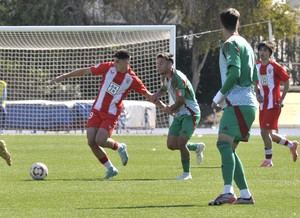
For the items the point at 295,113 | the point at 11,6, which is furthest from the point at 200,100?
the point at 11,6

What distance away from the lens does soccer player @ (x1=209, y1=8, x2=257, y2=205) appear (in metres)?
10.9

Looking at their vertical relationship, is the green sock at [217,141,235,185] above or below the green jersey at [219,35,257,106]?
below

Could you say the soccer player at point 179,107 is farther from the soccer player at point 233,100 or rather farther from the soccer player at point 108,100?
the soccer player at point 233,100

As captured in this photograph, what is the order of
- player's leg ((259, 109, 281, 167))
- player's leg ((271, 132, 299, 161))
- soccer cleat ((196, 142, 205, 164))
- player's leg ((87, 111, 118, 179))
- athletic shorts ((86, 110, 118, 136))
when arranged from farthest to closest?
player's leg ((271, 132, 299, 161)), player's leg ((259, 109, 281, 167)), soccer cleat ((196, 142, 205, 164)), athletic shorts ((86, 110, 118, 136)), player's leg ((87, 111, 118, 179))

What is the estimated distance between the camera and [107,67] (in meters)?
15.5

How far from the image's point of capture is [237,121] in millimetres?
11109

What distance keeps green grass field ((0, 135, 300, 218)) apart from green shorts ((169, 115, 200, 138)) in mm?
726

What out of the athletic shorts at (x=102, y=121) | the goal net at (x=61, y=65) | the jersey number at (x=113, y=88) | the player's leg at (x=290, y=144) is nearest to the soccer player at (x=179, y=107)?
the jersey number at (x=113, y=88)

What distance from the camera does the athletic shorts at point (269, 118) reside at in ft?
59.2

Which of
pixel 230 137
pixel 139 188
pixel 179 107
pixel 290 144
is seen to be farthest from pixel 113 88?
pixel 230 137

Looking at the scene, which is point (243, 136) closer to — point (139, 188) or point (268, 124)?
point (139, 188)

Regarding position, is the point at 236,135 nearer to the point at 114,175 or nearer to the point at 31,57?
the point at 114,175

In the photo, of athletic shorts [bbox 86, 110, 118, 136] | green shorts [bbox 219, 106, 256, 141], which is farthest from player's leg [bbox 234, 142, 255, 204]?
athletic shorts [bbox 86, 110, 118, 136]

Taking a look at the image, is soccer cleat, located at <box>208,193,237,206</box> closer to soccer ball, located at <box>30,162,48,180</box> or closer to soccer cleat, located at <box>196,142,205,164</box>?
soccer ball, located at <box>30,162,48,180</box>
